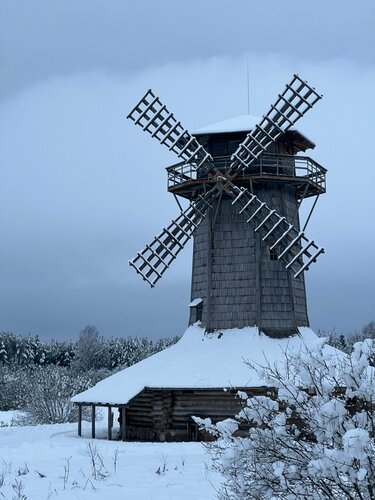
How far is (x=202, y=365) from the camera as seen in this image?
24.6m

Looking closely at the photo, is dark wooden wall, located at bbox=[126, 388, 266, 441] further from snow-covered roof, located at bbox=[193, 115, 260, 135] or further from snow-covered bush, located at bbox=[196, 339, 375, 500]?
snow-covered bush, located at bbox=[196, 339, 375, 500]

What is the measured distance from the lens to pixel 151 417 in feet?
83.6

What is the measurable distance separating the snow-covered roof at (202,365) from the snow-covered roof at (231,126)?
7.72 meters

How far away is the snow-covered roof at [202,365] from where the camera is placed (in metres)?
23.4

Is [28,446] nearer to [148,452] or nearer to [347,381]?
[148,452]

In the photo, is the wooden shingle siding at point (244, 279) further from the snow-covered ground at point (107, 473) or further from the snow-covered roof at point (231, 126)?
the snow-covered ground at point (107, 473)

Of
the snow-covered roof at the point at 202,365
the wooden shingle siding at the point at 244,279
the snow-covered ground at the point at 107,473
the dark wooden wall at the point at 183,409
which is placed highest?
the wooden shingle siding at the point at 244,279

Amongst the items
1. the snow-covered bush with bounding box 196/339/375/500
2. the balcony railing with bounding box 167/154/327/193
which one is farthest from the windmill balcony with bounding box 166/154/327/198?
the snow-covered bush with bounding box 196/339/375/500


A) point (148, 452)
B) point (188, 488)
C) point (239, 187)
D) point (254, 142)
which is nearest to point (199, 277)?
point (239, 187)

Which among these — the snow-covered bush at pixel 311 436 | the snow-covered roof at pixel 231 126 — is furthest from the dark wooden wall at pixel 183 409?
the snow-covered bush at pixel 311 436

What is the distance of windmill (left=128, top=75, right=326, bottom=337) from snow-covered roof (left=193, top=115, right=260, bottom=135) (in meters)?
0.18

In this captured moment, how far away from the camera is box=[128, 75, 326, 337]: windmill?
2612 centimetres

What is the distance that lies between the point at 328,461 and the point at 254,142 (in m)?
20.4

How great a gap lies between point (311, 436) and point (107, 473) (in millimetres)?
7706
